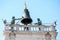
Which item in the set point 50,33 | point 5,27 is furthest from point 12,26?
point 50,33

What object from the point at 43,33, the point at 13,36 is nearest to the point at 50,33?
the point at 43,33

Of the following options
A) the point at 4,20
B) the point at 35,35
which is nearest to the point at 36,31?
the point at 35,35

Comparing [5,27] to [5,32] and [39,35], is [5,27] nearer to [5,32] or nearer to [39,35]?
[5,32]

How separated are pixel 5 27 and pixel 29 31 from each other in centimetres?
251

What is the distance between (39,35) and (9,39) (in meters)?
3.11

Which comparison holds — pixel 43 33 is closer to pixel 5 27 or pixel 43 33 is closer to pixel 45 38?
pixel 45 38

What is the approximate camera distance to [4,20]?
161 feet

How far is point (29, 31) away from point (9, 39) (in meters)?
2.22

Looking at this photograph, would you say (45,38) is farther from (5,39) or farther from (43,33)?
(5,39)

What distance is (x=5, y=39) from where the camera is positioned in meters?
48.2

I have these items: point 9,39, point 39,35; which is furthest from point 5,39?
point 39,35

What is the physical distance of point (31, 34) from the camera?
4881 cm

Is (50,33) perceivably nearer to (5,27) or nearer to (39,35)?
(39,35)

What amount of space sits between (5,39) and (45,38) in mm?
4110
